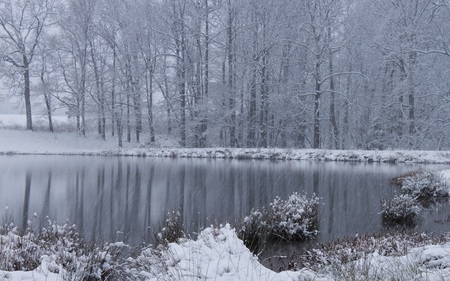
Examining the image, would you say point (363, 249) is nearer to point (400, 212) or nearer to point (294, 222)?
point (294, 222)

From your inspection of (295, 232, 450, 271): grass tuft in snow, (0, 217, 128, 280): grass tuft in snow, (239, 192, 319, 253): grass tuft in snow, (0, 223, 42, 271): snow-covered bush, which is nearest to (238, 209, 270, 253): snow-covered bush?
(239, 192, 319, 253): grass tuft in snow

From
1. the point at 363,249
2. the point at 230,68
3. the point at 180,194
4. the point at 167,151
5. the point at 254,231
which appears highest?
the point at 230,68

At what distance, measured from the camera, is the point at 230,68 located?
108 ft

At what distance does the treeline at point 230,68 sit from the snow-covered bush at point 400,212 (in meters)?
19.5

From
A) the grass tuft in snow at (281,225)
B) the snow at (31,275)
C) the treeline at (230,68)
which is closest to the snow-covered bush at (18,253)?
the snow at (31,275)

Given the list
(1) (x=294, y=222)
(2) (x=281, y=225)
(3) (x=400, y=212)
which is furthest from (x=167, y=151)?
(2) (x=281, y=225)

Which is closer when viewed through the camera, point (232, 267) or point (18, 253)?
point (232, 267)

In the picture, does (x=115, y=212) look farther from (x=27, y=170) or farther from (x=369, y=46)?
(x=369, y=46)

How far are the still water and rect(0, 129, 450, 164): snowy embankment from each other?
2.43 meters

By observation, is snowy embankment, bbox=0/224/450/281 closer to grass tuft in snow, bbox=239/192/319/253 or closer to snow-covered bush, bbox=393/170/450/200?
grass tuft in snow, bbox=239/192/319/253

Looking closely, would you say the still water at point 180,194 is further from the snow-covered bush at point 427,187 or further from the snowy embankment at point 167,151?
the snowy embankment at point 167,151

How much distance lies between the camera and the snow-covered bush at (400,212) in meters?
10.4

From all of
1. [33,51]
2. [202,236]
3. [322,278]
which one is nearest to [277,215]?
[202,236]

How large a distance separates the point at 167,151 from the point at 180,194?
15813 millimetres
